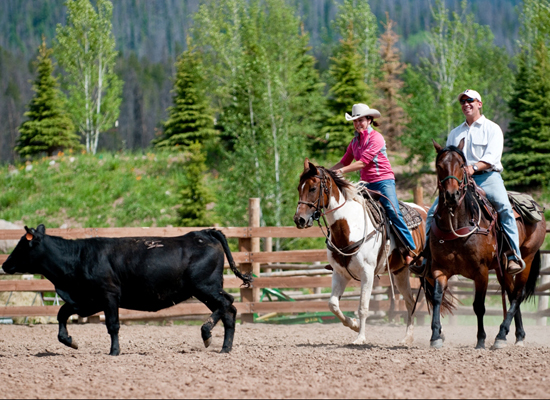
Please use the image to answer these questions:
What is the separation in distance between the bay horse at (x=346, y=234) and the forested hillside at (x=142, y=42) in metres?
30.3

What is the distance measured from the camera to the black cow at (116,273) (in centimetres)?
668

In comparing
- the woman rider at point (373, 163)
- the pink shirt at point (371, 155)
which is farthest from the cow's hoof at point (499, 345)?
the pink shirt at point (371, 155)

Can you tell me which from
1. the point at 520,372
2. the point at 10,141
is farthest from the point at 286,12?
the point at 10,141

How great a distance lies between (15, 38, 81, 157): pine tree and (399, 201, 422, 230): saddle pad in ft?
86.3

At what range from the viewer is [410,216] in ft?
26.7

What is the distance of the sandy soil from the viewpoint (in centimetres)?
462

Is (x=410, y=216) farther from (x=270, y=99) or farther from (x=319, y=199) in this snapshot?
(x=270, y=99)

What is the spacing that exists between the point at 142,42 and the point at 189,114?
41683 millimetres

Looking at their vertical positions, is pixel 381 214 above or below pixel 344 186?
below

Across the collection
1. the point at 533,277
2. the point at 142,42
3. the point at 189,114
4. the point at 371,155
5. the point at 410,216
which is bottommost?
the point at 533,277

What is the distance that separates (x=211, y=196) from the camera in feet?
71.7

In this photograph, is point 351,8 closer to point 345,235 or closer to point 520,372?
point 345,235

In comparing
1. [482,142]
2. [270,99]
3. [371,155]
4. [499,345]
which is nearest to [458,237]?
[482,142]

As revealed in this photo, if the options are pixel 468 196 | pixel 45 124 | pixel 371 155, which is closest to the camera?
pixel 468 196
